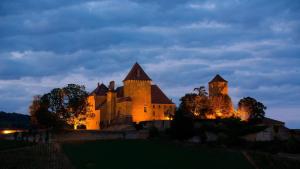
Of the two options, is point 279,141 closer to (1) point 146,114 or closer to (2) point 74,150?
(2) point 74,150

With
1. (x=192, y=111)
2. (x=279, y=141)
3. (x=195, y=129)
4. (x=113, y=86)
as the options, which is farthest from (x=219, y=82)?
(x=279, y=141)

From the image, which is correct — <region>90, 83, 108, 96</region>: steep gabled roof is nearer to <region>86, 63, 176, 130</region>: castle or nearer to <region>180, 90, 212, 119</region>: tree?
<region>86, 63, 176, 130</region>: castle

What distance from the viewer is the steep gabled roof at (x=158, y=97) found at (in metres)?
80.6

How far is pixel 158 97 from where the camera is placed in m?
81.8

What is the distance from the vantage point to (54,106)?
6806 cm

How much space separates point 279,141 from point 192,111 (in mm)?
23327

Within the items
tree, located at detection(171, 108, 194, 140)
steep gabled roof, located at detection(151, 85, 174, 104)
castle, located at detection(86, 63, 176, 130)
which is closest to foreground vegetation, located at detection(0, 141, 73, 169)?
tree, located at detection(171, 108, 194, 140)

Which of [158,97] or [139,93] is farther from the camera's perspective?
[158,97]

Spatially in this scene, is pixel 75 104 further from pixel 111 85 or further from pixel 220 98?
pixel 220 98

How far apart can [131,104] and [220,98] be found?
1467 centimetres

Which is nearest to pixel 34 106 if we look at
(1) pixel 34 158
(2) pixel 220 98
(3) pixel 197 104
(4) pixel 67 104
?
(4) pixel 67 104

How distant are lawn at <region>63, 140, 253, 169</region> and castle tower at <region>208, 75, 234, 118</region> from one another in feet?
84.3

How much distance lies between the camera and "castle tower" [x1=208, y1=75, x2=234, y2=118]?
257 feet

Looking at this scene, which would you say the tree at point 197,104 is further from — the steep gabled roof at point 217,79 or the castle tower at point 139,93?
the steep gabled roof at point 217,79
